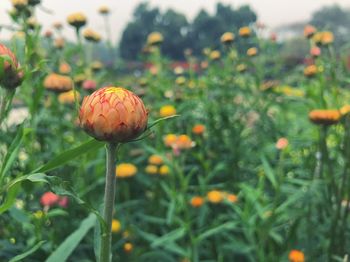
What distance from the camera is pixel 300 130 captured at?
2.90 m

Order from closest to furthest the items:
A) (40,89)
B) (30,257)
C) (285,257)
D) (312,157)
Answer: (40,89) < (30,257) < (285,257) < (312,157)

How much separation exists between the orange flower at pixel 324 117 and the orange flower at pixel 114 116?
1.06 m

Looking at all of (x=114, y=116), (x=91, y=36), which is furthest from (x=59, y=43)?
(x=114, y=116)

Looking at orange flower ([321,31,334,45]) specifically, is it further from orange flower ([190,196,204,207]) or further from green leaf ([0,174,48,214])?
green leaf ([0,174,48,214])

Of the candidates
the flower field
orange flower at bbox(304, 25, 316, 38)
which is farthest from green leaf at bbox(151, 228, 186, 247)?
orange flower at bbox(304, 25, 316, 38)

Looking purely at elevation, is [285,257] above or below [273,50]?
below

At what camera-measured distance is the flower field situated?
1083mm

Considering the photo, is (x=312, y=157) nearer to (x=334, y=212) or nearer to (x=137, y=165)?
(x=334, y=212)

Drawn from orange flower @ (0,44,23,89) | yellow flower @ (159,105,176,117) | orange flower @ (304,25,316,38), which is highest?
orange flower @ (0,44,23,89)

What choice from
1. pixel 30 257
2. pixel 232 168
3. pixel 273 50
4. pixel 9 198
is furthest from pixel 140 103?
pixel 273 50

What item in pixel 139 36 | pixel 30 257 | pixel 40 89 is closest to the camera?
pixel 40 89

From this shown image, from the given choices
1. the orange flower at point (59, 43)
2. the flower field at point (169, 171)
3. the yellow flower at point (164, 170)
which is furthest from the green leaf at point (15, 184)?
the orange flower at point (59, 43)

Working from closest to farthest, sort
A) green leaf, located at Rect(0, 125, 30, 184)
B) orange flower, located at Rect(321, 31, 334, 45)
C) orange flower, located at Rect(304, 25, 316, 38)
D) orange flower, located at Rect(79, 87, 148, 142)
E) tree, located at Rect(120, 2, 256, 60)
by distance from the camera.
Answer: orange flower, located at Rect(79, 87, 148, 142) < green leaf, located at Rect(0, 125, 30, 184) < orange flower, located at Rect(321, 31, 334, 45) < orange flower, located at Rect(304, 25, 316, 38) < tree, located at Rect(120, 2, 256, 60)

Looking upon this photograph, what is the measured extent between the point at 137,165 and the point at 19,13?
2.86ft
